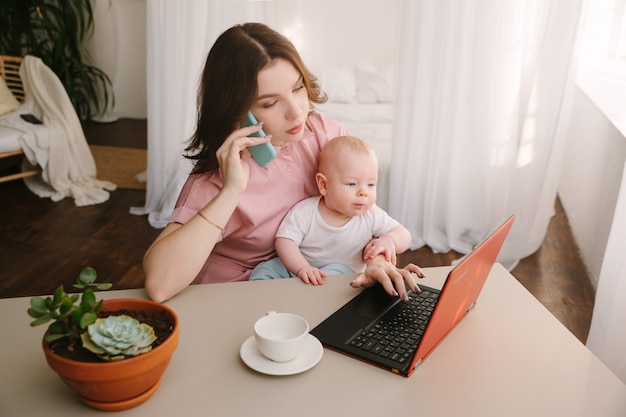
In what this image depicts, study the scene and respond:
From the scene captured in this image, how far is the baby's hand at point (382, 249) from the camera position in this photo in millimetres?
1503

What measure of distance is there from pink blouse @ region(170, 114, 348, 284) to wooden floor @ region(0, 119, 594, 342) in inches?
53.1

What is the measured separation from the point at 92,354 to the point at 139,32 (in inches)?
210

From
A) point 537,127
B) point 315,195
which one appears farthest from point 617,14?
point 315,195

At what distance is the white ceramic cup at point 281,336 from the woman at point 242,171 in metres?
0.26

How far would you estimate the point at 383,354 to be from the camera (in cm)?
107

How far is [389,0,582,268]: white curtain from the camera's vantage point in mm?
2926

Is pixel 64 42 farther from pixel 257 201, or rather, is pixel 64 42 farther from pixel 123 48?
pixel 257 201

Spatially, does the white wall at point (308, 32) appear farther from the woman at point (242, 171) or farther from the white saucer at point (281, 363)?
the white saucer at point (281, 363)

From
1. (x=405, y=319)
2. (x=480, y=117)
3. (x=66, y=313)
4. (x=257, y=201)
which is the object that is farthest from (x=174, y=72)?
(x=66, y=313)

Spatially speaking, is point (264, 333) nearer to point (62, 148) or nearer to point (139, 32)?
point (62, 148)

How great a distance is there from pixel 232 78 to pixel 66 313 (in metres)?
0.76

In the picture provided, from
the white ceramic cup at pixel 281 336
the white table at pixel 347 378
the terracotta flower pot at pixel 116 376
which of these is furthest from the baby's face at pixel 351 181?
the terracotta flower pot at pixel 116 376

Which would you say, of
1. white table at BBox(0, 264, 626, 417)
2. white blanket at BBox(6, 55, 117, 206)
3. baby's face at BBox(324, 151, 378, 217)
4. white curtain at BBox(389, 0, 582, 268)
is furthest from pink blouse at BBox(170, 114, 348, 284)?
white blanket at BBox(6, 55, 117, 206)

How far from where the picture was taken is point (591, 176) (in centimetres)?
321
